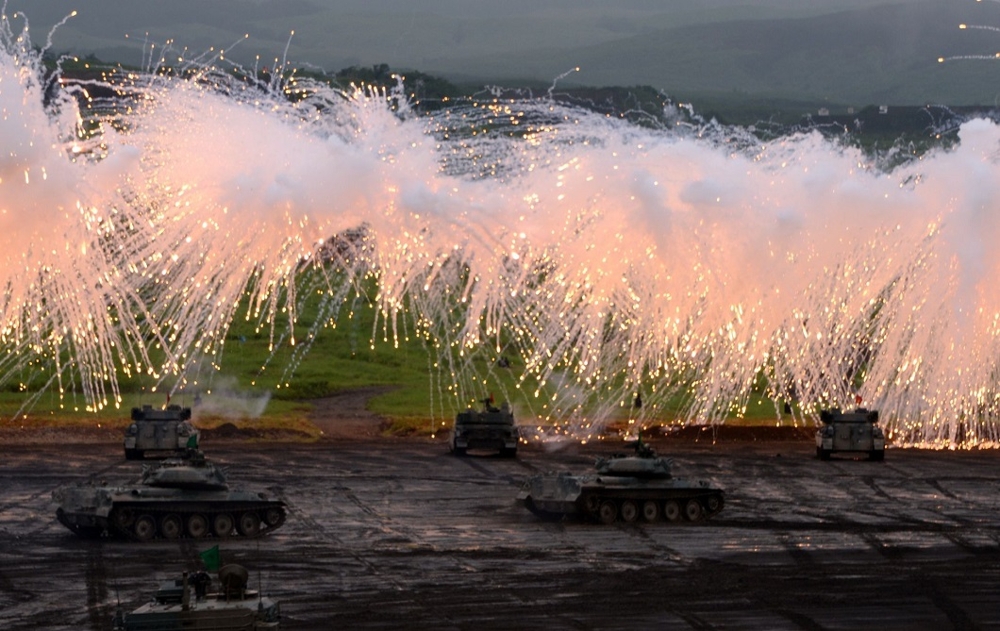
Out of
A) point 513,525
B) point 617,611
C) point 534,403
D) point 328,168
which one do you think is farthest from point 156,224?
point 534,403

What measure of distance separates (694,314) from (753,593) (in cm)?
1095

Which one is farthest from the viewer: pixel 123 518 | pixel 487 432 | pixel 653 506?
pixel 487 432

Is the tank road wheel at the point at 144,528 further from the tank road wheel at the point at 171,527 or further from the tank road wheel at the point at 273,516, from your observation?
the tank road wheel at the point at 273,516

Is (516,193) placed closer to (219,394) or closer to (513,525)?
(513,525)

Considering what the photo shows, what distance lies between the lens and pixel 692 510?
3341cm

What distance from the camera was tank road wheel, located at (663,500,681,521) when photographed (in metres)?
33.3

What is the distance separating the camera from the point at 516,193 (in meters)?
31.0

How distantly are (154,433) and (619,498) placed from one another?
49.7 feet

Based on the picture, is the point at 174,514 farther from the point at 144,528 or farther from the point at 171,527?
the point at 144,528

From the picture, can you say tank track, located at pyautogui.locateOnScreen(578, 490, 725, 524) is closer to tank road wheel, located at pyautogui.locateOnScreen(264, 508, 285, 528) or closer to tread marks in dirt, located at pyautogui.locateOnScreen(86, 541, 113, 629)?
tank road wheel, located at pyautogui.locateOnScreen(264, 508, 285, 528)

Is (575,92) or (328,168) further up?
(575,92)

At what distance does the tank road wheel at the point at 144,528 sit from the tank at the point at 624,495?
7.43 meters

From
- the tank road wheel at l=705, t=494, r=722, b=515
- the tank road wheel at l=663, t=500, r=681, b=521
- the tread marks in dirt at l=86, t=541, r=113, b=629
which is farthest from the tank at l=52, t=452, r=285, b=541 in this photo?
the tank road wheel at l=705, t=494, r=722, b=515

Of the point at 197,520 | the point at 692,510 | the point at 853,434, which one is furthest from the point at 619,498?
the point at 853,434
